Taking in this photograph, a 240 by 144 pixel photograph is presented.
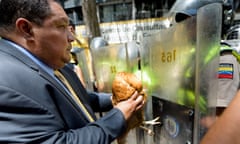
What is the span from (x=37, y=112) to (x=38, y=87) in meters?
0.09

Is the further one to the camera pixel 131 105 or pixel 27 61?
pixel 131 105

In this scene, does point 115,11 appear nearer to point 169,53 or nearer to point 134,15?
point 134,15

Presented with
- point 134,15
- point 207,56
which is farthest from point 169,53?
point 134,15

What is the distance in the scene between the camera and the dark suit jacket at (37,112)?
0.74m

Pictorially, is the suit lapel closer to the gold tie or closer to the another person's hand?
the gold tie

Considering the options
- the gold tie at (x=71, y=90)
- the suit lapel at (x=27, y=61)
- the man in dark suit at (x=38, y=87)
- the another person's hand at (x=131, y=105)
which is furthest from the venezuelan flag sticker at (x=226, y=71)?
the suit lapel at (x=27, y=61)

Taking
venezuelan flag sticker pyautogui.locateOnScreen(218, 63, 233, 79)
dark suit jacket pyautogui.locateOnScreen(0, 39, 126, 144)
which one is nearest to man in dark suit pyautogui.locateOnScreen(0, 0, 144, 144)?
dark suit jacket pyautogui.locateOnScreen(0, 39, 126, 144)

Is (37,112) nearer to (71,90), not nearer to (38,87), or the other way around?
(38,87)

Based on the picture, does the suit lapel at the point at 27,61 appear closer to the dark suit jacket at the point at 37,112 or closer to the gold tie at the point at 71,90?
the dark suit jacket at the point at 37,112

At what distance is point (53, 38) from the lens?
2.99 feet

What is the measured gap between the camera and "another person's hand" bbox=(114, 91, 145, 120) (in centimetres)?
98

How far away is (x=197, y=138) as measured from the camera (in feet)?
3.13

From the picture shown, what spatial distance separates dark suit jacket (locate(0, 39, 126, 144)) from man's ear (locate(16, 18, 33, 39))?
0.07 metres

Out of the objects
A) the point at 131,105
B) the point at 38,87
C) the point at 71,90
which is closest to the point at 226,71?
the point at 131,105
